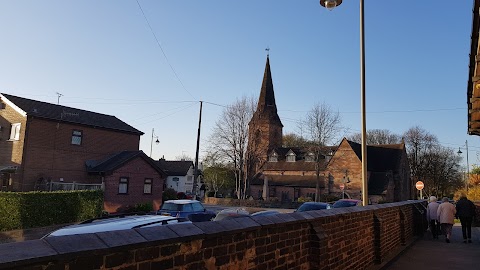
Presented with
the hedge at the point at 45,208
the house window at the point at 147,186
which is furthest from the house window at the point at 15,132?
the hedge at the point at 45,208

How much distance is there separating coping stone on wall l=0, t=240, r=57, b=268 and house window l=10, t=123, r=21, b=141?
33.6 m

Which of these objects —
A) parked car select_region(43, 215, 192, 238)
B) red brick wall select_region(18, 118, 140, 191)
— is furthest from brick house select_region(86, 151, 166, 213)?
parked car select_region(43, 215, 192, 238)

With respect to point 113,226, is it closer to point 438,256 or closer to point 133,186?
point 438,256

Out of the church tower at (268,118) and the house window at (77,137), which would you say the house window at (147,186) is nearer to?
the house window at (77,137)

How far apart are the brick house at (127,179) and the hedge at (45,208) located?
7465 mm

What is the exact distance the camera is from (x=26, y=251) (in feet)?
6.86

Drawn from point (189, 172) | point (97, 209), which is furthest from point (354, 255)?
point (189, 172)

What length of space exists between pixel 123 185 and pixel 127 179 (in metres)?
0.61

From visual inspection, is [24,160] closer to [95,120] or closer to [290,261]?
[95,120]

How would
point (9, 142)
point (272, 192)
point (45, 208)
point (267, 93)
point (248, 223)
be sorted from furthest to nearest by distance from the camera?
point (267, 93) → point (272, 192) → point (9, 142) → point (45, 208) → point (248, 223)

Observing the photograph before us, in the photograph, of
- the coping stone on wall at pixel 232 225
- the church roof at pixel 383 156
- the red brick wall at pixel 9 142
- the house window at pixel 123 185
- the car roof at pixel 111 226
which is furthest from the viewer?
the church roof at pixel 383 156

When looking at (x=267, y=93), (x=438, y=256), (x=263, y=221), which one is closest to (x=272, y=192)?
(x=267, y=93)

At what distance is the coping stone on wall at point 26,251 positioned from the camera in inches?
77.9

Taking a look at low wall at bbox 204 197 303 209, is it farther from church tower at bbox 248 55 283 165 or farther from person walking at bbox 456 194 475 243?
person walking at bbox 456 194 475 243
